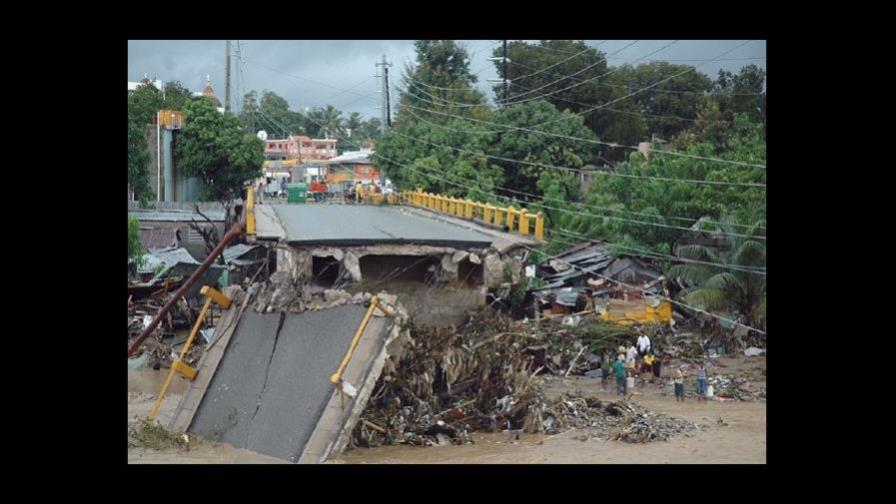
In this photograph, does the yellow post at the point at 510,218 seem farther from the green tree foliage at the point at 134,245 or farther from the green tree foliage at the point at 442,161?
the green tree foliage at the point at 442,161

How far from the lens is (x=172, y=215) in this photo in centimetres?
3619

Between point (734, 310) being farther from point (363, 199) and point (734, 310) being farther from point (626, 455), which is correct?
point (363, 199)

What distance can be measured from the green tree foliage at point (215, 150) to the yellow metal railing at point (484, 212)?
12.4 m

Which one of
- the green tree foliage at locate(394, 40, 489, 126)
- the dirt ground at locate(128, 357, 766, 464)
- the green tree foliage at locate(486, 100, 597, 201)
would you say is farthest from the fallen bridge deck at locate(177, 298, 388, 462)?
the green tree foliage at locate(394, 40, 489, 126)

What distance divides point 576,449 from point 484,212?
6.08 metres

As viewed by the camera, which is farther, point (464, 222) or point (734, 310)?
point (734, 310)

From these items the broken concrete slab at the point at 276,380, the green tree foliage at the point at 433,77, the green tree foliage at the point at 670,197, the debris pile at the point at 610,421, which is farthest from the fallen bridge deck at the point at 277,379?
the green tree foliage at the point at 433,77

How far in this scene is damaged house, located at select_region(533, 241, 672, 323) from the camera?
25.3 m

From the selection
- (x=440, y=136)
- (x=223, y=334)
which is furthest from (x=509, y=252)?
(x=440, y=136)

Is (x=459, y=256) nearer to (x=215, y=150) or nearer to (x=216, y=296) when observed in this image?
(x=216, y=296)

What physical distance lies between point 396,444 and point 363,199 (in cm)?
2070

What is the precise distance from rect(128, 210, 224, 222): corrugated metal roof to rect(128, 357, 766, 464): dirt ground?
51.2ft

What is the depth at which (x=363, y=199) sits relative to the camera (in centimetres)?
3434

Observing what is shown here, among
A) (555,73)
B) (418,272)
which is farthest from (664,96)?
(418,272)
